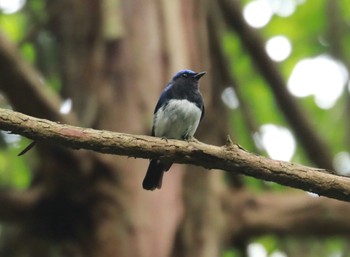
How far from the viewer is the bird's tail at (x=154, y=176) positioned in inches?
138

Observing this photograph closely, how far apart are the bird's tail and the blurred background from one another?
78 cm

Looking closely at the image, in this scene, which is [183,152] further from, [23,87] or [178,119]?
[23,87]

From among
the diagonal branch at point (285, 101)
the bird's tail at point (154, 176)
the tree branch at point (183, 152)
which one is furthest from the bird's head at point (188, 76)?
the tree branch at point (183, 152)

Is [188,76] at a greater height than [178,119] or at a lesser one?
greater

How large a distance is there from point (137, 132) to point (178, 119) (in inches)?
40.3

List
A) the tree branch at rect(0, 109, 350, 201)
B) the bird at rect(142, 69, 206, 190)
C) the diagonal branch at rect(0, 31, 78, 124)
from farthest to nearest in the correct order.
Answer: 1. the diagonal branch at rect(0, 31, 78, 124)
2. the bird at rect(142, 69, 206, 190)
3. the tree branch at rect(0, 109, 350, 201)

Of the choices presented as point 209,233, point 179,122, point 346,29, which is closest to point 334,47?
point 346,29

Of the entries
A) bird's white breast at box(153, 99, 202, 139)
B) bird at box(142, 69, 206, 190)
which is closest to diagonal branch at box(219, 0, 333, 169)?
bird at box(142, 69, 206, 190)

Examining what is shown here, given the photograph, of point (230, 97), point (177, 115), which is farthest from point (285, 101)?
point (177, 115)

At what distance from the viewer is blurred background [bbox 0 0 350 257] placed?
14.5ft

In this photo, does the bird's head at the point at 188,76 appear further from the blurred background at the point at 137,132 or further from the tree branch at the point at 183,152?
the tree branch at the point at 183,152

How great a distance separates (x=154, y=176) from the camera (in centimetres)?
354

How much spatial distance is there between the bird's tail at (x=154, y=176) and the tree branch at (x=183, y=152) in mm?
1141

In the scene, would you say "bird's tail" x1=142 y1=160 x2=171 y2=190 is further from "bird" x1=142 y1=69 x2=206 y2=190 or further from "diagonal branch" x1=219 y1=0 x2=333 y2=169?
"diagonal branch" x1=219 y1=0 x2=333 y2=169
